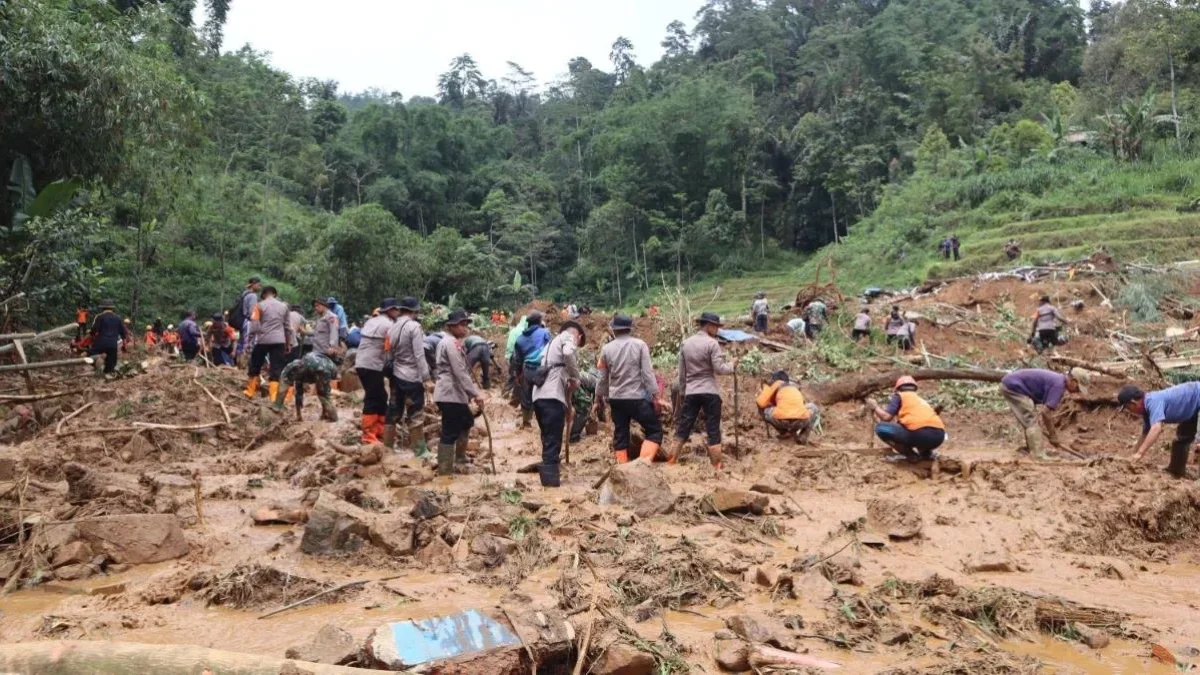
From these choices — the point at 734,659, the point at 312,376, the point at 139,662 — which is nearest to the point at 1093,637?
the point at 734,659

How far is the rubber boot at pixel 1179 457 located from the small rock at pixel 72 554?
8.30 metres

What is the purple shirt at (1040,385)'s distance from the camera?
863 cm

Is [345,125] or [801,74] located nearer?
[345,125]

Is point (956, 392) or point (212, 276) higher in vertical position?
point (212, 276)

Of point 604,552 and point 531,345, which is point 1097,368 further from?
point 604,552

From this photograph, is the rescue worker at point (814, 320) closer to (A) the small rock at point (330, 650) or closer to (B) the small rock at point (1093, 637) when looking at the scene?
(B) the small rock at point (1093, 637)

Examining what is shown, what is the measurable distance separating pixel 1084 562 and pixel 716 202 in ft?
148

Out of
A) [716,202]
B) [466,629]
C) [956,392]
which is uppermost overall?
[716,202]

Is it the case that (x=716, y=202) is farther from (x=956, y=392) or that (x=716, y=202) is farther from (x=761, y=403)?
(x=761, y=403)

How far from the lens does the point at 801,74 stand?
204 feet

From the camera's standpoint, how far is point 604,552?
5.28 m

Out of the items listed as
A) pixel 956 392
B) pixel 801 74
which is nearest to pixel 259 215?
pixel 956 392

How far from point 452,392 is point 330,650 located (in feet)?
13.9

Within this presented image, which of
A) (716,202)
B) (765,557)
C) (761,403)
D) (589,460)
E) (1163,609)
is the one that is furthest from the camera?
(716,202)
